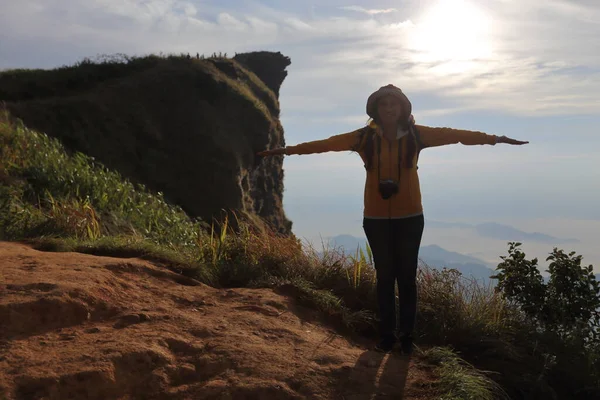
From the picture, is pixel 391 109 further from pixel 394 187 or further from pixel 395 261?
pixel 395 261

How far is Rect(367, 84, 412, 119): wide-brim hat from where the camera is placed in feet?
16.1

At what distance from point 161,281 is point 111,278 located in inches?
23.2

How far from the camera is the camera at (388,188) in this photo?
4785mm

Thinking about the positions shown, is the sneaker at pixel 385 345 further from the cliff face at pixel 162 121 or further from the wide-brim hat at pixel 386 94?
the cliff face at pixel 162 121

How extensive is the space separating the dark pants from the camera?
243mm

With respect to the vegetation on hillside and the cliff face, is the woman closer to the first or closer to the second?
the vegetation on hillside

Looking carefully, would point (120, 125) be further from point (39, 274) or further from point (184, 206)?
point (39, 274)

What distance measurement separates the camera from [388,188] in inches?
188

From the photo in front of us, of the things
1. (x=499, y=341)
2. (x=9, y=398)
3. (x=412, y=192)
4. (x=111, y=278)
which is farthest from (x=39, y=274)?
(x=499, y=341)

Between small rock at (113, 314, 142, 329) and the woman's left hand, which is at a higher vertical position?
the woman's left hand

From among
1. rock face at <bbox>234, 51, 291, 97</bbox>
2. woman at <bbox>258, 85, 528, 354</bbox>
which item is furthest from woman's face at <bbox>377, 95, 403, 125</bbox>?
rock face at <bbox>234, 51, 291, 97</bbox>

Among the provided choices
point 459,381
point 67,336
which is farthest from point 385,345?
point 67,336

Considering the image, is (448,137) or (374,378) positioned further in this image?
(448,137)

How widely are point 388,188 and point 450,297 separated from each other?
193 centimetres
